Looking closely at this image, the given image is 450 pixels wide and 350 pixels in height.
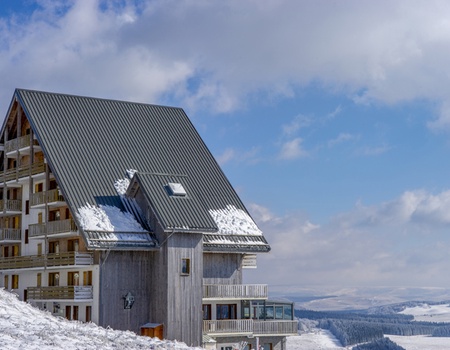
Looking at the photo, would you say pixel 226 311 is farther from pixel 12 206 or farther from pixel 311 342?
pixel 311 342

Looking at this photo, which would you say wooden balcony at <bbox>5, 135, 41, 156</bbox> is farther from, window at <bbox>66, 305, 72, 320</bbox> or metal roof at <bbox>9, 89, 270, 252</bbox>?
window at <bbox>66, 305, 72, 320</bbox>

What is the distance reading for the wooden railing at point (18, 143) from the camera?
74.9 meters

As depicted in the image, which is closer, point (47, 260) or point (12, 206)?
point (47, 260)

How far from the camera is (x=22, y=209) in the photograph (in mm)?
77250

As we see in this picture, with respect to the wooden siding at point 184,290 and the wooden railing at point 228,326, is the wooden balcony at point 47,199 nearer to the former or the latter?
the wooden siding at point 184,290

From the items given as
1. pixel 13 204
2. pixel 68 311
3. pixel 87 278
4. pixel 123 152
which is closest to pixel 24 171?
pixel 13 204

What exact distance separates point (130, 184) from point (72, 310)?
10.9m

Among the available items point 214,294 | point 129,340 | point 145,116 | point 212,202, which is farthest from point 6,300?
point 145,116

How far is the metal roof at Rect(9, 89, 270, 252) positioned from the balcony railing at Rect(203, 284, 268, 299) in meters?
5.55

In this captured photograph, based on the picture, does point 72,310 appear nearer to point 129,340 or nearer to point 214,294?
point 214,294

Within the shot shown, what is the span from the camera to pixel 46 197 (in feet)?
235

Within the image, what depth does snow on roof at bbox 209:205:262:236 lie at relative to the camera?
73438 millimetres

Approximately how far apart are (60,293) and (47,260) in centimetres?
374

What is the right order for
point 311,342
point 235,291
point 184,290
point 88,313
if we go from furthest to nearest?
point 311,342 < point 235,291 < point 184,290 < point 88,313
